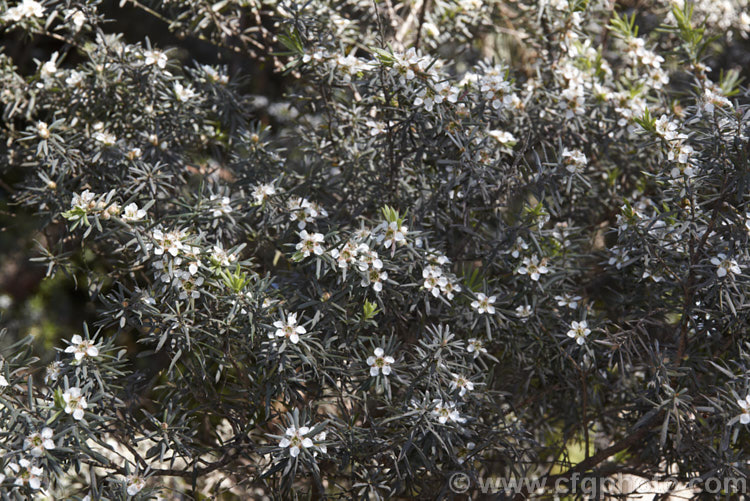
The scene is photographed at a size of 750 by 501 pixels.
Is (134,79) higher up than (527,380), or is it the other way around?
(134,79)

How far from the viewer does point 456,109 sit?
245cm

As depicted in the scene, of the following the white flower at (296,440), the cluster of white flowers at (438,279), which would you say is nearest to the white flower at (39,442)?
the white flower at (296,440)

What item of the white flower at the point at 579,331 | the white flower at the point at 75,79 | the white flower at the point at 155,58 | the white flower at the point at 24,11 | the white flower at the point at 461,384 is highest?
the white flower at the point at 24,11

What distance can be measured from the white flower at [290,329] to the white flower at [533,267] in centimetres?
93

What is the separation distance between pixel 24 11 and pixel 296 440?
2.17 metres

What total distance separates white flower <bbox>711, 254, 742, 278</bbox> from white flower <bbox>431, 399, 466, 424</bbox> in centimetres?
102

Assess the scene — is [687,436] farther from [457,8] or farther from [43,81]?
[43,81]

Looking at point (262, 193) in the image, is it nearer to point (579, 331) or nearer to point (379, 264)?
point (379, 264)

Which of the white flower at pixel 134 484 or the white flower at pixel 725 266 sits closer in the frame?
the white flower at pixel 134 484

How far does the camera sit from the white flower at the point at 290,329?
6.94ft

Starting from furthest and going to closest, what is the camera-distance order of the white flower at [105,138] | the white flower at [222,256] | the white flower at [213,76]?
1. the white flower at [213,76]
2. the white flower at [105,138]
3. the white flower at [222,256]

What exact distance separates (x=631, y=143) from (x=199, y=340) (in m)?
2.14

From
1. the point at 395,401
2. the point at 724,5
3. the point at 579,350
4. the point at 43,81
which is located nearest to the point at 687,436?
the point at 579,350

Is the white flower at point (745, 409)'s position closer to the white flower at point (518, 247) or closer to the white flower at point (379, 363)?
the white flower at point (518, 247)
